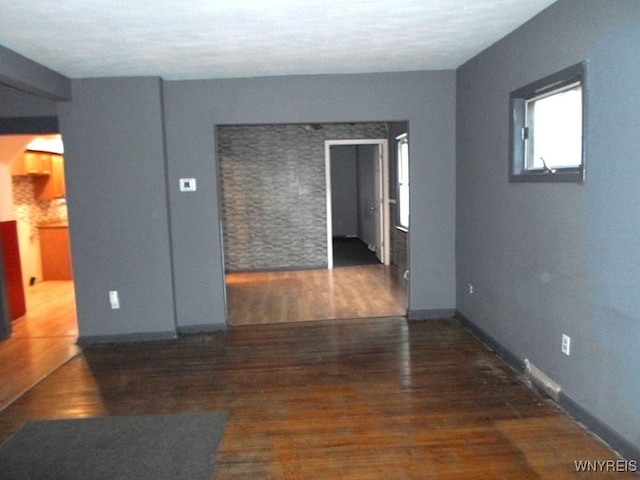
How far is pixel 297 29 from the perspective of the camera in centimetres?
314

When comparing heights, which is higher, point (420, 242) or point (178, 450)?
point (420, 242)

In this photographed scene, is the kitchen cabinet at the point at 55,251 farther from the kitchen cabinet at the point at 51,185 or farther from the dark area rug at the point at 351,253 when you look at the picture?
the dark area rug at the point at 351,253

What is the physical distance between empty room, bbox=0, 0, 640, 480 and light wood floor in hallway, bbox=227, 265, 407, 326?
7 centimetres

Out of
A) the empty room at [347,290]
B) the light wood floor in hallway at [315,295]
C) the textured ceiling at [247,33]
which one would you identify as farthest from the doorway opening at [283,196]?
the textured ceiling at [247,33]

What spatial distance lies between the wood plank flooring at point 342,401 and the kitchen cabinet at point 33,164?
3810mm

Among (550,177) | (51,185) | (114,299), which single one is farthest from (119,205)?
(51,185)

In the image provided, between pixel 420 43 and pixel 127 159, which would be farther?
pixel 127 159

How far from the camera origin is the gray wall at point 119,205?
4.29 metres

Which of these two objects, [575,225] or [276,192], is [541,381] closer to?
[575,225]

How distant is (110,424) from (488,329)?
9.37 feet

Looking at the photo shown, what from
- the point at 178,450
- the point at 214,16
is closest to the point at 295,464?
the point at 178,450

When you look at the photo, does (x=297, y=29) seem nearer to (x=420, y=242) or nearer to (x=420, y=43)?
(x=420, y=43)

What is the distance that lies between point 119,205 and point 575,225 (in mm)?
3608

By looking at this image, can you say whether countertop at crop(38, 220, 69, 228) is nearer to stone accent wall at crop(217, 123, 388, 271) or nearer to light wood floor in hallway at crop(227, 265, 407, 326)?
stone accent wall at crop(217, 123, 388, 271)
